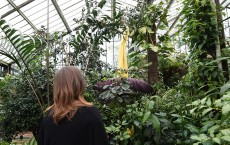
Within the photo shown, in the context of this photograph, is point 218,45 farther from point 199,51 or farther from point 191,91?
point 191,91

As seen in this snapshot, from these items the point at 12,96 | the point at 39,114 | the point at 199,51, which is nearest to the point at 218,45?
the point at 199,51

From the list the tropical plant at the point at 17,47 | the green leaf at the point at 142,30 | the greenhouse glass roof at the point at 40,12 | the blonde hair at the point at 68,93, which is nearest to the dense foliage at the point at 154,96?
the green leaf at the point at 142,30

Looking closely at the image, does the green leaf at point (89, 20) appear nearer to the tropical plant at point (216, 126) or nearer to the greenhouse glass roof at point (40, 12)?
the tropical plant at point (216, 126)

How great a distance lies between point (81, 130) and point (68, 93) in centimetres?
23

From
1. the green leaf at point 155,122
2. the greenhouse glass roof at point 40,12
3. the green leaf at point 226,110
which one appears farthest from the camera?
the greenhouse glass roof at point 40,12

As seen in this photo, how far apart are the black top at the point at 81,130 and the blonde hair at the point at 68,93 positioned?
0.04 metres

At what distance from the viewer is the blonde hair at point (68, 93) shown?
175cm

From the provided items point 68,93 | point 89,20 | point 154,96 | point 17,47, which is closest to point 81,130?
point 68,93

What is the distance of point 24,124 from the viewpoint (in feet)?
13.1

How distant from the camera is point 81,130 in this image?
1.71 m

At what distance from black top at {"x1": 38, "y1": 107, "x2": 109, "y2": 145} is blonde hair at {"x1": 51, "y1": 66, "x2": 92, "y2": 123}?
38 mm

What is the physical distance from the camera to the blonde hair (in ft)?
5.75

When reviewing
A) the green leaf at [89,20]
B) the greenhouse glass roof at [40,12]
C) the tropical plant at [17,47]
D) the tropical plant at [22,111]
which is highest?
the greenhouse glass roof at [40,12]

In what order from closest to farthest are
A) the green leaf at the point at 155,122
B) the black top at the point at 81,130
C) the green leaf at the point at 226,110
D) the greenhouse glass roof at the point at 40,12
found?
1. the black top at the point at 81,130
2. the green leaf at the point at 226,110
3. the green leaf at the point at 155,122
4. the greenhouse glass roof at the point at 40,12
